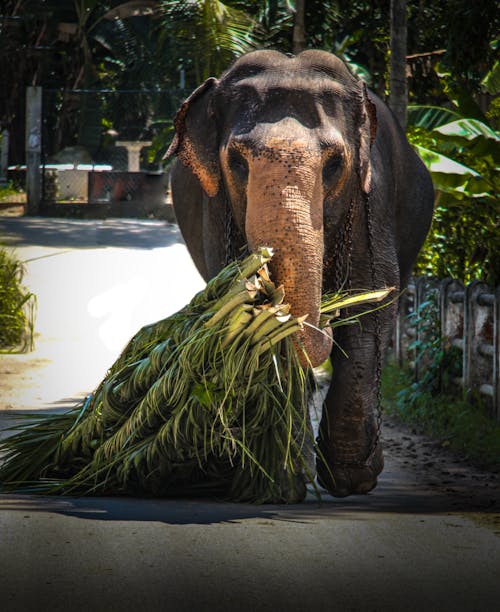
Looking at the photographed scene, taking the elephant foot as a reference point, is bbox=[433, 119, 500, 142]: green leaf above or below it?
above

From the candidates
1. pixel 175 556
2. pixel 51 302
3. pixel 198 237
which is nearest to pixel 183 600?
pixel 175 556

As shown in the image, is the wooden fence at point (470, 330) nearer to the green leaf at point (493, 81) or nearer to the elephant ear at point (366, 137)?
the elephant ear at point (366, 137)

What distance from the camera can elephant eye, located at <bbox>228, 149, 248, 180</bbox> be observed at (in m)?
5.37

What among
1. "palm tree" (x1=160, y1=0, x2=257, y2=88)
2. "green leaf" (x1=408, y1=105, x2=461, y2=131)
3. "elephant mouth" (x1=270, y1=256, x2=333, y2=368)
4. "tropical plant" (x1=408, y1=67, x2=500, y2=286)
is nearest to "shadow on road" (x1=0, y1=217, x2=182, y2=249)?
"palm tree" (x1=160, y1=0, x2=257, y2=88)

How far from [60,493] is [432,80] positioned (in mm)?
15828

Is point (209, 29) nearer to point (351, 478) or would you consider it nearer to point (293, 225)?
point (351, 478)

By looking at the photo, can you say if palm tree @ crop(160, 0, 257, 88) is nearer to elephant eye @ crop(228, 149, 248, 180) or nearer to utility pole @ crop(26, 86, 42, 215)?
utility pole @ crop(26, 86, 42, 215)

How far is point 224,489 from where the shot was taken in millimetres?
5672

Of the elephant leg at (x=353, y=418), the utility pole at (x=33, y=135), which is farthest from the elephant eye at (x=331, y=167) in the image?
the utility pole at (x=33, y=135)

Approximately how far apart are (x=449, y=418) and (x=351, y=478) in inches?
115

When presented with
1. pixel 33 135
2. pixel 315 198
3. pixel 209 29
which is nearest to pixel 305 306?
pixel 315 198

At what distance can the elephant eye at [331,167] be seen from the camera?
17.7ft

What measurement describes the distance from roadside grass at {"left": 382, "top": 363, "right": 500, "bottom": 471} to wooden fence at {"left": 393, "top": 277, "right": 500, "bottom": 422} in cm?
12

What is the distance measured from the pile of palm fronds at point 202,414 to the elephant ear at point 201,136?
734mm
